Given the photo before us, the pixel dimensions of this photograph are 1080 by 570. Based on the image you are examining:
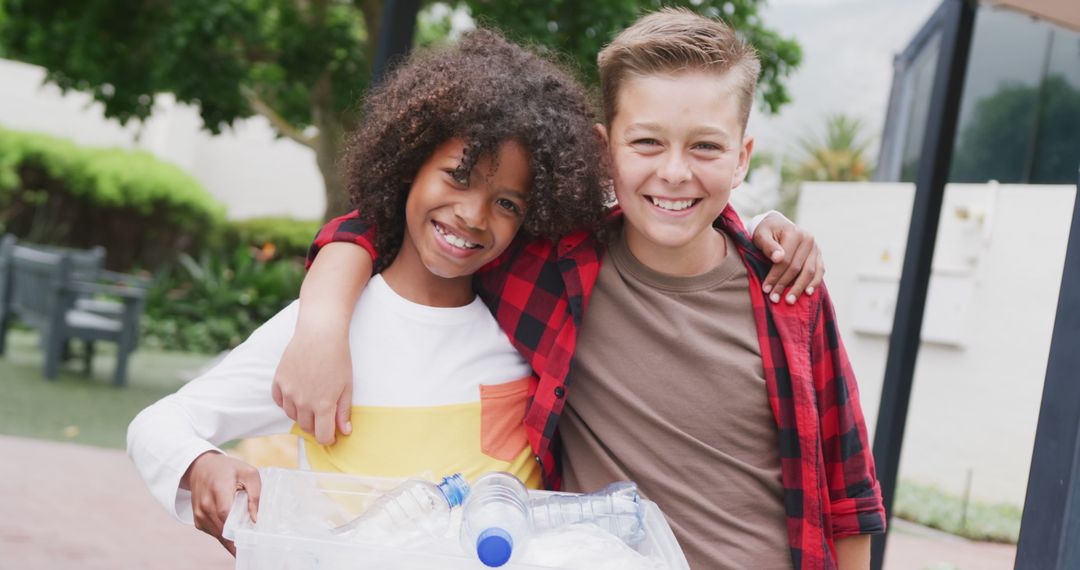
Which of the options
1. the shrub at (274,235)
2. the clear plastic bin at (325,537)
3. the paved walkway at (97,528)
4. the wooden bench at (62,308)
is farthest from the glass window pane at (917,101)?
the clear plastic bin at (325,537)

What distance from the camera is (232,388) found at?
71.3 inches

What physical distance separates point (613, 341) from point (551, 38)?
14.9ft

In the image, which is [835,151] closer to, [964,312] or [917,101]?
[917,101]

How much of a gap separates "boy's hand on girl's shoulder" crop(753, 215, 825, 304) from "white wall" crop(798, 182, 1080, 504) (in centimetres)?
654

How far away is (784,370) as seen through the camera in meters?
1.96

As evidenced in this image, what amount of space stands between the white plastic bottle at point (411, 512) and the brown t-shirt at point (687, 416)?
440 mm

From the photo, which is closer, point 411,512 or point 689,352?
point 411,512

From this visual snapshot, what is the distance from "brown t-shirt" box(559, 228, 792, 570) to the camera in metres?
1.93

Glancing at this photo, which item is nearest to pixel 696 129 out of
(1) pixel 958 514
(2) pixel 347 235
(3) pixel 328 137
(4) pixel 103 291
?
(2) pixel 347 235

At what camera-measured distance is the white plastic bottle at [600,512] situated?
165 centimetres

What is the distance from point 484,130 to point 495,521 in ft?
2.42

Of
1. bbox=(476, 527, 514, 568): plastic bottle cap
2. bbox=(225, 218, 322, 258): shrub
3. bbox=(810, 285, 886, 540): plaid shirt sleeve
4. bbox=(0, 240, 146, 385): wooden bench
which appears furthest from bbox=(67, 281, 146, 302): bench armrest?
bbox=(476, 527, 514, 568): plastic bottle cap

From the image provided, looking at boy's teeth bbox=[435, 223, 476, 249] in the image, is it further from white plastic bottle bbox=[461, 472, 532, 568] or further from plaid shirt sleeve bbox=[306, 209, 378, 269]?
white plastic bottle bbox=[461, 472, 532, 568]

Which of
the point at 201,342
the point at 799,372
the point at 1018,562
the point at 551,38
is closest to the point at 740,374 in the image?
the point at 799,372
